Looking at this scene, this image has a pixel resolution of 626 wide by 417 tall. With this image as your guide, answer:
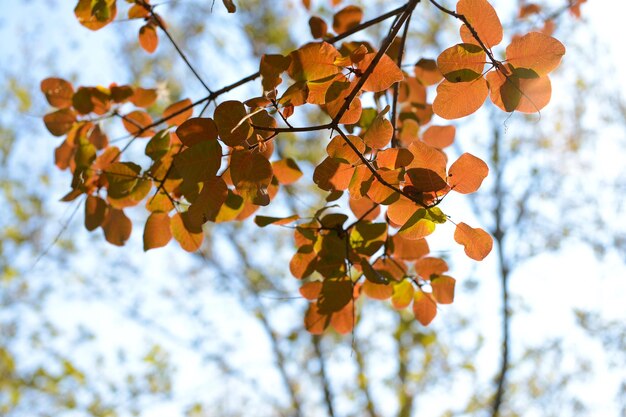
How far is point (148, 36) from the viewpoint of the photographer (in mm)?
1071

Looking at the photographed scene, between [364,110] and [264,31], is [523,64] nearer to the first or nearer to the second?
[364,110]

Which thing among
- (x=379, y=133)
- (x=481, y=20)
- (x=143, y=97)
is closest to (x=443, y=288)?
(x=379, y=133)

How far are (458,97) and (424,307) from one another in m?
0.37

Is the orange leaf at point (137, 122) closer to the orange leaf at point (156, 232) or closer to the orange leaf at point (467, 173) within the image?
the orange leaf at point (156, 232)

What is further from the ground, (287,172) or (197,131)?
(287,172)

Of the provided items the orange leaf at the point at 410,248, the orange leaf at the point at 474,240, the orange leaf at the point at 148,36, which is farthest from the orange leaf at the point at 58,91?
the orange leaf at the point at 474,240

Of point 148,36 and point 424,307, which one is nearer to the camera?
point 424,307

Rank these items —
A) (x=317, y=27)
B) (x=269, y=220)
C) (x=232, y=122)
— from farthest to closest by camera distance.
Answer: (x=317, y=27)
(x=269, y=220)
(x=232, y=122)

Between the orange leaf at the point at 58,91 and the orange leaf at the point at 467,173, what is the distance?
73cm

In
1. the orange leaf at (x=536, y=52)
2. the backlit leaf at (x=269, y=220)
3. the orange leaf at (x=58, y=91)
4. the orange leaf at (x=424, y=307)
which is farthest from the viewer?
the orange leaf at (x=58, y=91)

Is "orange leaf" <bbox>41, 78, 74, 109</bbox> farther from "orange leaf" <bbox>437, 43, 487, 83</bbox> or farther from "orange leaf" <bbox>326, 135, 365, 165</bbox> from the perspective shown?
"orange leaf" <bbox>437, 43, 487, 83</bbox>

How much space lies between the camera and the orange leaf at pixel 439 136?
3.45 feet

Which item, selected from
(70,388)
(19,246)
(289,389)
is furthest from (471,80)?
(19,246)

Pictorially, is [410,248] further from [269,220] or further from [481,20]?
[481,20]
